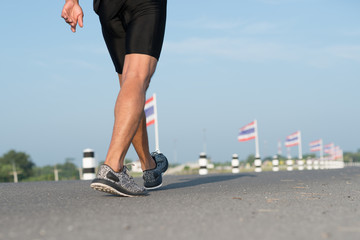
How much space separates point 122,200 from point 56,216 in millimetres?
809

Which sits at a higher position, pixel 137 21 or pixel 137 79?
pixel 137 21

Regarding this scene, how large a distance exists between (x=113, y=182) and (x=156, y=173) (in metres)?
1.02

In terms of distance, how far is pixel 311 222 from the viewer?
2045 mm

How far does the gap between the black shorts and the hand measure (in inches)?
8.4

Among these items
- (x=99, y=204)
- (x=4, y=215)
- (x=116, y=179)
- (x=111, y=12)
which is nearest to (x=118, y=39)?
(x=111, y=12)

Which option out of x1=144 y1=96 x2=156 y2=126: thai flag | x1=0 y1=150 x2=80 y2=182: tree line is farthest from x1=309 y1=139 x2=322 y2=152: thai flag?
x1=0 y1=150 x2=80 y2=182: tree line

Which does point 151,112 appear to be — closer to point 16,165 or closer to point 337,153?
point 337,153

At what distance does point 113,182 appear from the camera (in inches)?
125

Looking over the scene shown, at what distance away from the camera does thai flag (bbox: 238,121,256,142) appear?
993 inches

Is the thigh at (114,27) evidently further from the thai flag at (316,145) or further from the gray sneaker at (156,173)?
the thai flag at (316,145)

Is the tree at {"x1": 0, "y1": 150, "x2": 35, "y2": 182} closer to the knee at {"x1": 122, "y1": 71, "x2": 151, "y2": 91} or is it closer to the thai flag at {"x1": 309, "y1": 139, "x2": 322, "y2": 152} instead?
the thai flag at {"x1": 309, "y1": 139, "x2": 322, "y2": 152}

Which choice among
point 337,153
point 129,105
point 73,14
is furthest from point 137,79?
point 337,153

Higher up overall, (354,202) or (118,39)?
(118,39)

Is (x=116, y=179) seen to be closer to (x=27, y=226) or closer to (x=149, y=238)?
(x=27, y=226)
